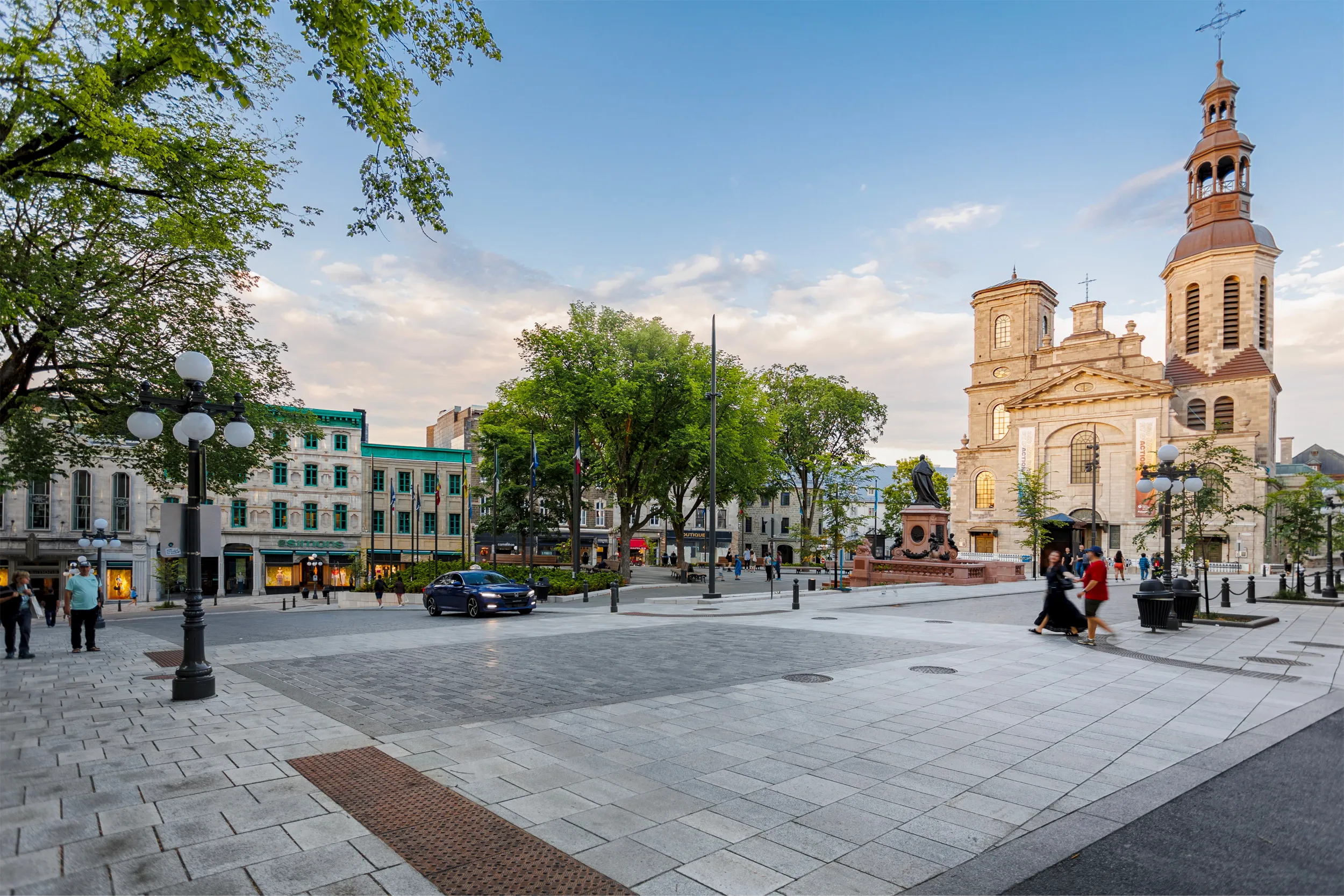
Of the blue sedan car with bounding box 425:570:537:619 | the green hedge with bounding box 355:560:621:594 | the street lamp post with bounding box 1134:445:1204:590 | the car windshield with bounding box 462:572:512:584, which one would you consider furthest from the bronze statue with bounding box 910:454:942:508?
the car windshield with bounding box 462:572:512:584

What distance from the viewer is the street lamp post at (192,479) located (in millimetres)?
8953

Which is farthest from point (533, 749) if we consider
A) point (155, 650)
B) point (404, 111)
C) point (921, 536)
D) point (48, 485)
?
point (48, 485)

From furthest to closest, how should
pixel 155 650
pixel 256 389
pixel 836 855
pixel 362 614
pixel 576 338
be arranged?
pixel 576 338
pixel 362 614
pixel 256 389
pixel 155 650
pixel 836 855

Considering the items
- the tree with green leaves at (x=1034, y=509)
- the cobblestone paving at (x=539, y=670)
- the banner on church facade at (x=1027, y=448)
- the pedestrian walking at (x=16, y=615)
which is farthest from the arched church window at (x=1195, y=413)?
the pedestrian walking at (x=16, y=615)

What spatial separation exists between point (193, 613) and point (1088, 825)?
1020cm

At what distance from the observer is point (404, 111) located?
9.59m

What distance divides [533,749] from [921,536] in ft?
111

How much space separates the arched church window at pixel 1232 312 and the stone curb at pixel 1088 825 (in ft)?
218

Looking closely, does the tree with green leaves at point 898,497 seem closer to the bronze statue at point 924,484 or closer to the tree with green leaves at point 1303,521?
the bronze statue at point 924,484

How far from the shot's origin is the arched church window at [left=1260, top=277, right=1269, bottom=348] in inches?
2290

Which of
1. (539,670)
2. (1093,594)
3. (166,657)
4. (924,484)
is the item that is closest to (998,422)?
(924,484)

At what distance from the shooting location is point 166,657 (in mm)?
13109

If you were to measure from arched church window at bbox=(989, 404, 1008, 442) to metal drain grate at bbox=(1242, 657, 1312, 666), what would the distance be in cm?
5951

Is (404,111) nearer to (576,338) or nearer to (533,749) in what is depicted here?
(533,749)
